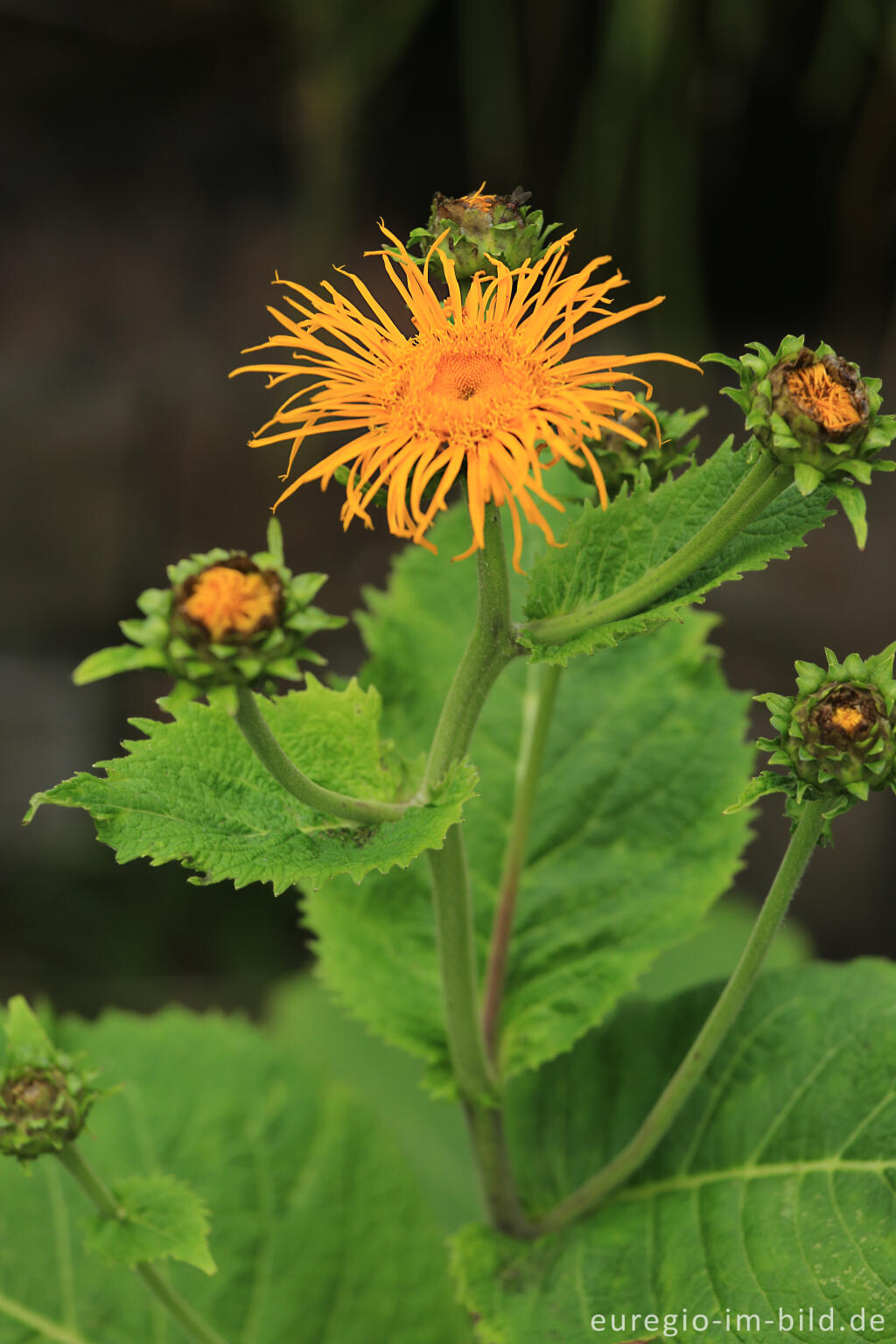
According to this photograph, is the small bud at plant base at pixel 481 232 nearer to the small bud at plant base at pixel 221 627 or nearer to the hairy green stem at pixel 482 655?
the hairy green stem at pixel 482 655

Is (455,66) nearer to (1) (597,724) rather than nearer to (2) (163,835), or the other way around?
(1) (597,724)

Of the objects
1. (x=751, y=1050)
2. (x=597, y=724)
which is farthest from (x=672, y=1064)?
(x=597, y=724)

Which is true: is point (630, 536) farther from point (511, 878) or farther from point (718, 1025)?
point (511, 878)

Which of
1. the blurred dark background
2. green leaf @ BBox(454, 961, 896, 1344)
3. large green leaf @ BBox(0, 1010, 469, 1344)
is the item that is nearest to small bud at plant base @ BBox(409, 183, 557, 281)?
green leaf @ BBox(454, 961, 896, 1344)

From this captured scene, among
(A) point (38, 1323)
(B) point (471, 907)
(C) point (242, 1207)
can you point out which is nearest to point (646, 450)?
(B) point (471, 907)

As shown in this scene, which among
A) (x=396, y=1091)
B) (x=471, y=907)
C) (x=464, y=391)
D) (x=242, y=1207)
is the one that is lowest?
(x=242, y=1207)

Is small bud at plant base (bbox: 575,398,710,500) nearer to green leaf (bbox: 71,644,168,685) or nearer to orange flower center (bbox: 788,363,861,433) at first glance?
orange flower center (bbox: 788,363,861,433)
